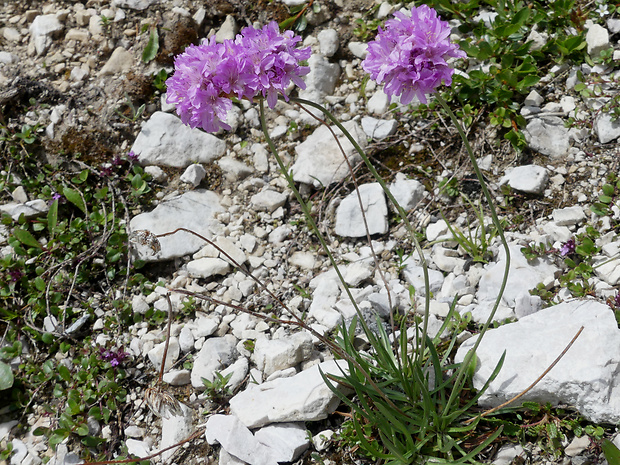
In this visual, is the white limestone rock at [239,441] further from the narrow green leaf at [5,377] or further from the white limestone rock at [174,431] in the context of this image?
the narrow green leaf at [5,377]

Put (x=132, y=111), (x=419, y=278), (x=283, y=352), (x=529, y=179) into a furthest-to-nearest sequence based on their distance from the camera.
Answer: (x=132, y=111)
(x=529, y=179)
(x=419, y=278)
(x=283, y=352)

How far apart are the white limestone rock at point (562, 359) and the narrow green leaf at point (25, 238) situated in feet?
9.71

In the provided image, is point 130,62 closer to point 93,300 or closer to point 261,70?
point 93,300

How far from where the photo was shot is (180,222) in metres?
3.66

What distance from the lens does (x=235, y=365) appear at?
9.61ft

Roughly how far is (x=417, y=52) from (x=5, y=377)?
120 inches

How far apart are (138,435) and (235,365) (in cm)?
66

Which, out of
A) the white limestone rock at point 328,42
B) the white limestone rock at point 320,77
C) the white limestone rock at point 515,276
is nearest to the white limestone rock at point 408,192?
the white limestone rock at point 515,276

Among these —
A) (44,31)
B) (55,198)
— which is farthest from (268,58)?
(44,31)

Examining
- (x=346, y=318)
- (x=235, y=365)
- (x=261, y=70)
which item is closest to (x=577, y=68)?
(x=346, y=318)

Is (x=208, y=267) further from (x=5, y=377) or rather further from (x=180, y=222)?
(x=5, y=377)

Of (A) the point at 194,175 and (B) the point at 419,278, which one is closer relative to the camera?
(B) the point at 419,278

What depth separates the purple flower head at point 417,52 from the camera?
1.71 meters

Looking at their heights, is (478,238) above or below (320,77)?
below
